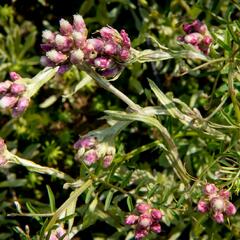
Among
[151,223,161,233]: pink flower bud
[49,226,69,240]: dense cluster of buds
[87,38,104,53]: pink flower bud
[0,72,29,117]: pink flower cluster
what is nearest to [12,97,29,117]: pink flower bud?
[0,72,29,117]: pink flower cluster

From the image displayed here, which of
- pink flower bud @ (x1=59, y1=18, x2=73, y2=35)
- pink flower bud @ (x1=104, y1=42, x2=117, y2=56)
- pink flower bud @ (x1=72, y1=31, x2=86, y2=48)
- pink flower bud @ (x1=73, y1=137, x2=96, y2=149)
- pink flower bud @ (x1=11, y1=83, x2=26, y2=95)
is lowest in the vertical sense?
pink flower bud @ (x1=73, y1=137, x2=96, y2=149)

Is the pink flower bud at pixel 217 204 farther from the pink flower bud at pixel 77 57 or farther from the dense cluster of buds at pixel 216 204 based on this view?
the pink flower bud at pixel 77 57

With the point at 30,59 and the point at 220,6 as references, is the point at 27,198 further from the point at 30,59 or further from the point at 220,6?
the point at 220,6

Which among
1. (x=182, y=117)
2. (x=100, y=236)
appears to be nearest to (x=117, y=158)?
(x=182, y=117)

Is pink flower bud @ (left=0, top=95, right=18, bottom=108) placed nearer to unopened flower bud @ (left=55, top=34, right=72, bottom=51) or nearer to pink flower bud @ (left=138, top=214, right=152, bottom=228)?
unopened flower bud @ (left=55, top=34, right=72, bottom=51)

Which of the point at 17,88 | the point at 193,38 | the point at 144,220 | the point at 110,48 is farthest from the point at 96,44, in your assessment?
the point at 144,220

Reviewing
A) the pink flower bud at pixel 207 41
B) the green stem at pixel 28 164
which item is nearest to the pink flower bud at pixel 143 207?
the green stem at pixel 28 164
